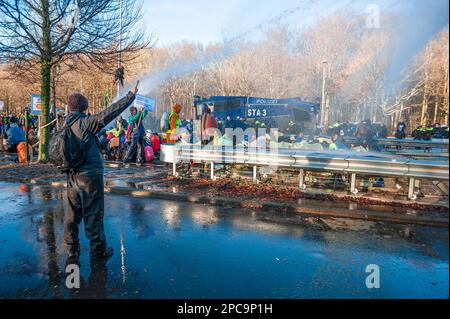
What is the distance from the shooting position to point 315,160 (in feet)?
25.8

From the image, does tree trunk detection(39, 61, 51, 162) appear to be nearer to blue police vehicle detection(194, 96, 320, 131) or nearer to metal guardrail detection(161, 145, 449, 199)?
metal guardrail detection(161, 145, 449, 199)

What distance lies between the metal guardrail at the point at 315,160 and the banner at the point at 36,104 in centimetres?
507

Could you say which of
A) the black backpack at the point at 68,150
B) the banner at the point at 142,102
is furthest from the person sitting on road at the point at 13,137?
the black backpack at the point at 68,150

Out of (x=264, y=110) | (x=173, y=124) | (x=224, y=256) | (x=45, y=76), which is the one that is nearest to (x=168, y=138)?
(x=173, y=124)

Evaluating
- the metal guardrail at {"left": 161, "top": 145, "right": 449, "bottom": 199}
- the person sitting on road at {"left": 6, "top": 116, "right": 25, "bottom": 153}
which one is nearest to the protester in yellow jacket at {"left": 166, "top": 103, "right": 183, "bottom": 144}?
the metal guardrail at {"left": 161, "top": 145, "right": 449, "bottom": 199}

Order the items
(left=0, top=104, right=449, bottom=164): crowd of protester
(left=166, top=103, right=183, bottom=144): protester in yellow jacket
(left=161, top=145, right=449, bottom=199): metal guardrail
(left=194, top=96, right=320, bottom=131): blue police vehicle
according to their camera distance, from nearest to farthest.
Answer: (left=161, top=145, right=449, bottom=199): metal guardrail
(left=0, top=104, right=449, bottom=164): crowd of protester
(left=166, top=103, right=183, bottom=144): protester in yellow jacket
(left=194, top=96, right=320, bottom=131): blue police vehicle

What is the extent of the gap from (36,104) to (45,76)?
107 centimetres

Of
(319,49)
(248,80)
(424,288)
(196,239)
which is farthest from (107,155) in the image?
(248,80)

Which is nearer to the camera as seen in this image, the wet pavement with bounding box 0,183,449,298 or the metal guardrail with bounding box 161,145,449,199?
the wet pavement with bounding box 0,183,449,298

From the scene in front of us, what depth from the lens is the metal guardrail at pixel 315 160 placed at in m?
6.87

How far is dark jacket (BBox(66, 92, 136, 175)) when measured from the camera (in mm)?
4285

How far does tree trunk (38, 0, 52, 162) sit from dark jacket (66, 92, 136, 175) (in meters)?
8.00

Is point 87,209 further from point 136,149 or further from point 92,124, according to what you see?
point 136,149

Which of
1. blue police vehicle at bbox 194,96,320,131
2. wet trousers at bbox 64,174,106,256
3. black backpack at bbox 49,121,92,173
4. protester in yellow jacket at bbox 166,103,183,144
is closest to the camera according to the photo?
black backpack at bbox 49,121,92,173
